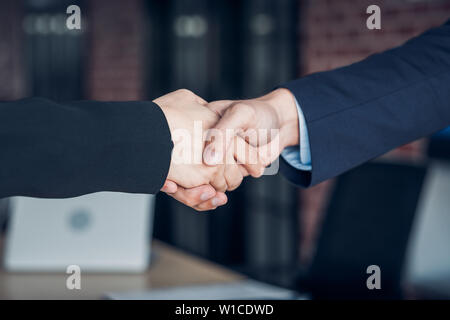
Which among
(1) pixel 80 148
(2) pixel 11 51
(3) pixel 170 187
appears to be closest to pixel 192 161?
(3) pixel 170 187

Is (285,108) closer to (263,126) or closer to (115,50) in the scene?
(263,126)

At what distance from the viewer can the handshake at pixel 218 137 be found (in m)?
1.20

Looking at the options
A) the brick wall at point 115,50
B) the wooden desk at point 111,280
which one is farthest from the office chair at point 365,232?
the brick wall at point 115,50

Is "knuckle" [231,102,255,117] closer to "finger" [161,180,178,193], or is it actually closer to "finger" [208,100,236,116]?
"finger" [208,100,236,116]

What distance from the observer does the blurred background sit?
2.00 metres

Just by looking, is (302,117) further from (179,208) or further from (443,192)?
(179,208)

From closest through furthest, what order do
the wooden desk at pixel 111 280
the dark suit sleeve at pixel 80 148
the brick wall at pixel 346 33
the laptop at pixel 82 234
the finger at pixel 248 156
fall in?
the dark suit sleeve at pixel 80 148, the finger at pixel 248 156, the wooden desk at pixel 111 280, the laptop at pixel 82 234, the brick wall at pixel 346 33

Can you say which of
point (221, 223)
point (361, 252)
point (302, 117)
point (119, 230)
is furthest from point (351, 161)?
point (221, 223)

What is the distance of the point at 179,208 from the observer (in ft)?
14.9

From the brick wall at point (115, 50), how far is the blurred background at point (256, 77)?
13mm

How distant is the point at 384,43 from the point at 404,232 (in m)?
1.12

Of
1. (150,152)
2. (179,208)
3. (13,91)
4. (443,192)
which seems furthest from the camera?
(13,91)

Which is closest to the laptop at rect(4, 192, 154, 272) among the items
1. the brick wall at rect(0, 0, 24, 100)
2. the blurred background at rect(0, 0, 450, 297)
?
the blurred background at rect(0, 0, 450, 297)

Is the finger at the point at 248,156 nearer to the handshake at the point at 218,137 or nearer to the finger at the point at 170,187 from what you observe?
the handshake at the point at 218,137
